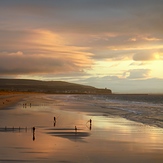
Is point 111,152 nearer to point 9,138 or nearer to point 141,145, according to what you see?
point 141,145

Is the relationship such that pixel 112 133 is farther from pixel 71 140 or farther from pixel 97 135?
pixel 71 140

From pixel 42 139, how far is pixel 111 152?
573 cm

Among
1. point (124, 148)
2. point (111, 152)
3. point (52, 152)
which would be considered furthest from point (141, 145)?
point (52, 152)

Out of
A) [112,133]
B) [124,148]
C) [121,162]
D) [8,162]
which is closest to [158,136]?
[112,133]

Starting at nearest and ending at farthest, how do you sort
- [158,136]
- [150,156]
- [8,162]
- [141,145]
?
[8,162]
[150,156]
[141,145]
[158,136]

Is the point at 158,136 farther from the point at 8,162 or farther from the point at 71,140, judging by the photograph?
the point at 8,162

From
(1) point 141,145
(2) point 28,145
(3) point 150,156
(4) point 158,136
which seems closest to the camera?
(3) point 150,156

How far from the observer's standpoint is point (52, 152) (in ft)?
57.7

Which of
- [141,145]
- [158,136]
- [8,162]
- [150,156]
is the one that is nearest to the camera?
[8,162]

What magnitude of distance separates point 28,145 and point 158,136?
37.0ft

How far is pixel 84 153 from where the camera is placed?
17.8 metres

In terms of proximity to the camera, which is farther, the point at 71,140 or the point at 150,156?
the point at 71,140

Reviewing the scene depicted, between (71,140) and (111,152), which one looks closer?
(111,152)

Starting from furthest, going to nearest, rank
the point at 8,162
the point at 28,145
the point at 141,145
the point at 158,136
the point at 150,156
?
the point at 158,136 → the point at 141,145 → the point at 28,145 → the point at 150,156 → the point at 8,162
